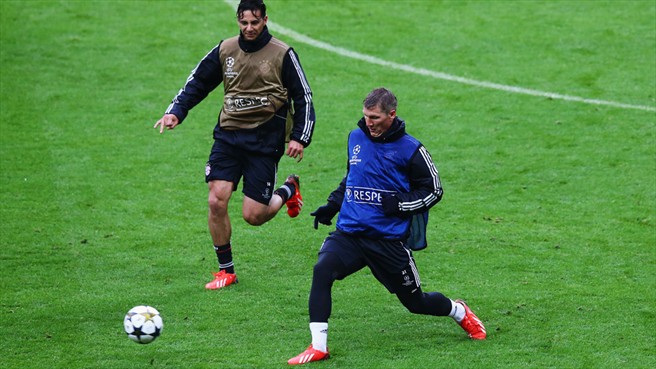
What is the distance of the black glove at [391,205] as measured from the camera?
824 cm

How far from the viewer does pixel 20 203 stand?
12781 mm

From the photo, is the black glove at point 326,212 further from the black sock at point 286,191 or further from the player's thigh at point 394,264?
the black sock at point 286,191

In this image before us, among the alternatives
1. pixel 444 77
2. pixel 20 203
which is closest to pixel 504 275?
pixel 20 203

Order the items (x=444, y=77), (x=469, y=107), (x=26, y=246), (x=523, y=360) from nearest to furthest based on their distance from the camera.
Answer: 1. (x=523, y=360)
2. (x=26, y=246)
3. (x=469, y=107)
4. (x=444, y=77)

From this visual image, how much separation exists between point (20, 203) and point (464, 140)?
5958mm

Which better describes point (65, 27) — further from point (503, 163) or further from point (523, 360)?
point (523, 360)

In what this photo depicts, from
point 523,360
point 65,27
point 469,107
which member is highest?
point 65,27

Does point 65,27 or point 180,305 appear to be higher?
point 65,27

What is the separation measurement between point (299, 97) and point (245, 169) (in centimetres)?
86

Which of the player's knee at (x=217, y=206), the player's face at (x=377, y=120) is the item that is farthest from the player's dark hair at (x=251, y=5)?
the player's face at (x=377, y=120)

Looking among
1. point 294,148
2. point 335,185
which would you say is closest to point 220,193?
point 294,148

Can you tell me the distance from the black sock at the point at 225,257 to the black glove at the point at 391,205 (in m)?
2.44

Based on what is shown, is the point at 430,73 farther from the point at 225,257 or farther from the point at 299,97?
the point at 225,257

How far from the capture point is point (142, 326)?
805 centimetres
